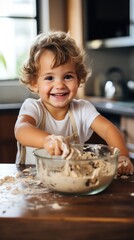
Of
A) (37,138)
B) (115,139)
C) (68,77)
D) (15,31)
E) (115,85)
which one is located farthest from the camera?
(15,31)

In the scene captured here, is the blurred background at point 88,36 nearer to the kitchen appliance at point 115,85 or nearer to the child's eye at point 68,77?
the kitchen appliance at point 115,85

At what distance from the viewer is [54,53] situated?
1397 mm

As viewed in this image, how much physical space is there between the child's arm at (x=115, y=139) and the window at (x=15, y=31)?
2.37 metres

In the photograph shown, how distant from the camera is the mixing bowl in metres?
0.92

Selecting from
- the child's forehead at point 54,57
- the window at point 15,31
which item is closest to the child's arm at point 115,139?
the child's forehead at point 54,57

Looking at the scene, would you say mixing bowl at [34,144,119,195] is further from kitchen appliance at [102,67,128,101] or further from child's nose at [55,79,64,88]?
kitchen appliance at [102,67,128,101]

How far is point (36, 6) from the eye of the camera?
3.81 meters

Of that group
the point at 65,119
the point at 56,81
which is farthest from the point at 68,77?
the point at 65,119

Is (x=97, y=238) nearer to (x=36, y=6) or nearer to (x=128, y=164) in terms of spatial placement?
(x=128, y=164)

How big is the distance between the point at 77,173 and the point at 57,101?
554 mm

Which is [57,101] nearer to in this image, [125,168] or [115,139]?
[115,139]

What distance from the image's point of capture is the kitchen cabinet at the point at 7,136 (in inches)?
107

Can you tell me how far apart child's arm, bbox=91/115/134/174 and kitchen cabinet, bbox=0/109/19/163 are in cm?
133

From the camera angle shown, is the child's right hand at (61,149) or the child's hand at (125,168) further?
the child's hand at (125,168)
